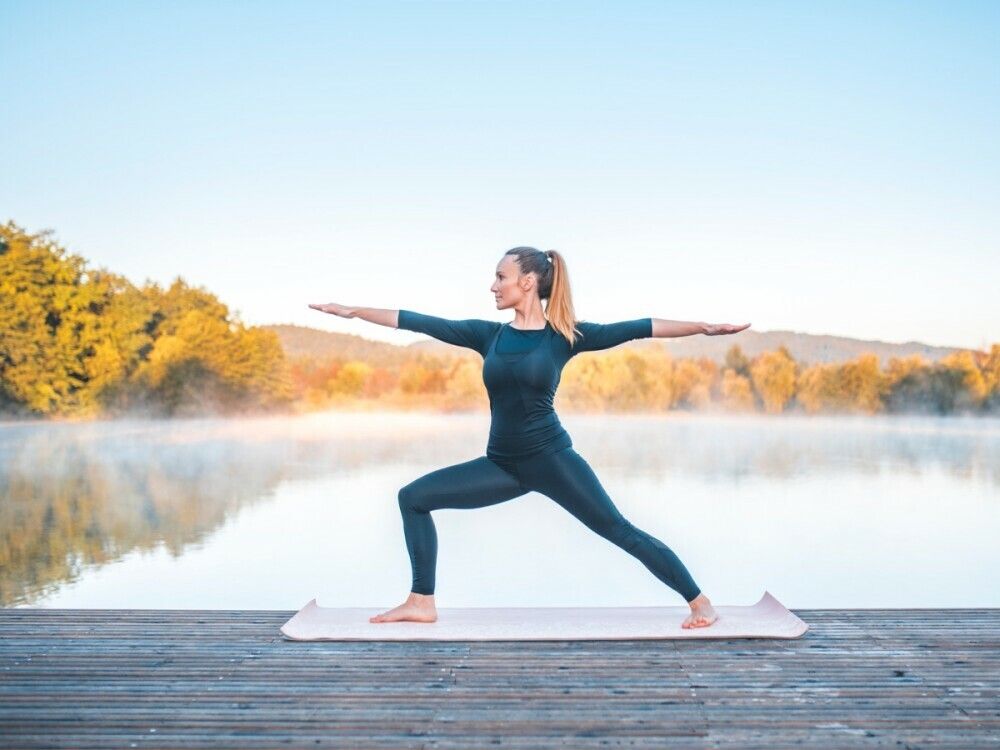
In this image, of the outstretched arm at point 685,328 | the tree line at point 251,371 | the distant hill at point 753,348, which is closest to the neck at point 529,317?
the outstretched arm at point 685,328

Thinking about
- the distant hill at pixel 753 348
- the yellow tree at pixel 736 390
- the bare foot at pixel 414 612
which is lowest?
the bare foot at pixel 414 612

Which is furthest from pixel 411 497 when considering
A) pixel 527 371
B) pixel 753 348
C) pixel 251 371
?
pixel 251 371

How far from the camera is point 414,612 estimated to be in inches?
126

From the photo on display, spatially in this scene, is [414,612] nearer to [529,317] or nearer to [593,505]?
[593,505]

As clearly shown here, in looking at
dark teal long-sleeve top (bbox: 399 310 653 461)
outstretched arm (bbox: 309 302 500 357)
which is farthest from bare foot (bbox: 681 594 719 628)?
outstretched arm (bbox: 309 302 500 357)

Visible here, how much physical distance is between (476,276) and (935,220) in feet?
27.6

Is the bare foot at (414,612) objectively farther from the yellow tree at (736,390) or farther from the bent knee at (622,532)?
the yellow tree at (736,390)

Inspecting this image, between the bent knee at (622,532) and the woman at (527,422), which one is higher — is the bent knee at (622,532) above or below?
below

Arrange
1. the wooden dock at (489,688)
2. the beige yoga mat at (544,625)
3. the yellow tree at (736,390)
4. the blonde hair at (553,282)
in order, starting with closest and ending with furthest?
the wooden dock at (489,688) → the beige yoga mat at (544,625) → the blonde hair at (553,282) → the yellow tree at (736,390)

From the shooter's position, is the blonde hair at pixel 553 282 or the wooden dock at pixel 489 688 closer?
the wooden dock at pixel 489 688

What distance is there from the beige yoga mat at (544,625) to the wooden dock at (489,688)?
0.14 feet

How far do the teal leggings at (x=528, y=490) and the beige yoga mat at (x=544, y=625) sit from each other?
14 cm

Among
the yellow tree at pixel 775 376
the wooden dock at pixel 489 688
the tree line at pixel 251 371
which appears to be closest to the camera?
the wooden dock at pixel 489 688

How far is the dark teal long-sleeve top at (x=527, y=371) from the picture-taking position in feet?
10.0
